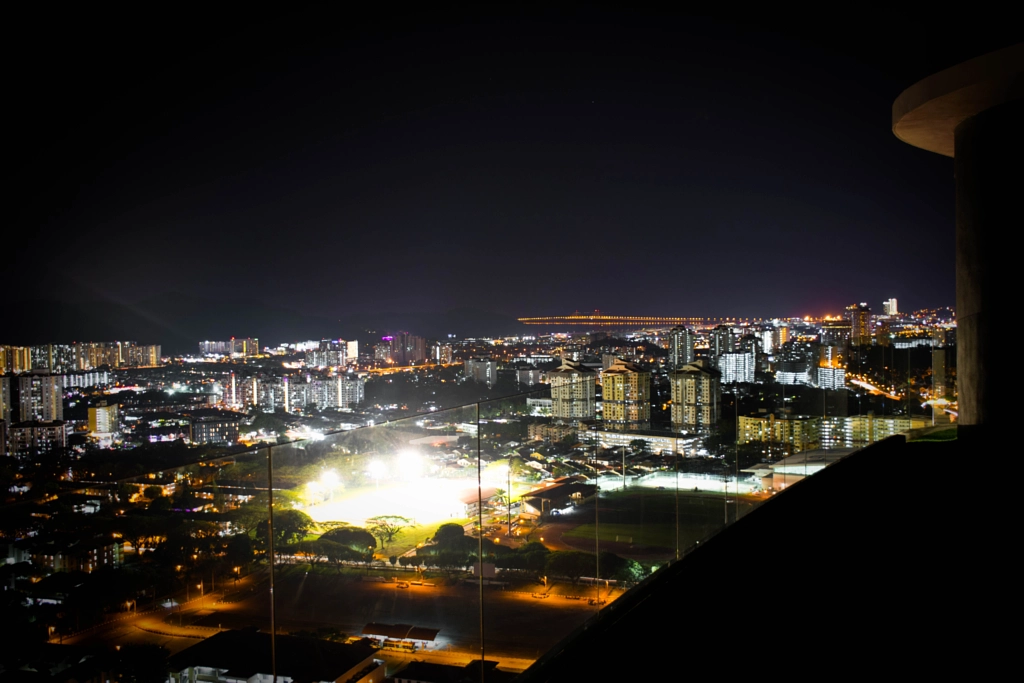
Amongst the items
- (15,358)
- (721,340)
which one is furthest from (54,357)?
(721,340)

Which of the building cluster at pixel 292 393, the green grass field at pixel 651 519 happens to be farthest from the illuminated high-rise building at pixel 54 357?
the green grass field at pixel 651 519

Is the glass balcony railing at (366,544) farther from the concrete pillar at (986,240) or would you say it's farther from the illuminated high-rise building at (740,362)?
the illuminated high-rise building at (740,362)

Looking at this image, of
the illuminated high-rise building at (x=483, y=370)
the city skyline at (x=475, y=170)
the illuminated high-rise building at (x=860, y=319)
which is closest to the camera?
the illuminated high-rise building at (x=860, y=319)

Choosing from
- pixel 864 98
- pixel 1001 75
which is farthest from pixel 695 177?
pixel 1001 75

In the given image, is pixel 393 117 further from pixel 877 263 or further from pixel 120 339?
pixel 877 263

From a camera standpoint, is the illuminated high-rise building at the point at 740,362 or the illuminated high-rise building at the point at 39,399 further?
the illuminated high-rise building at the point at 39,399

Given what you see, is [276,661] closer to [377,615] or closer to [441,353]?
[377,615]
